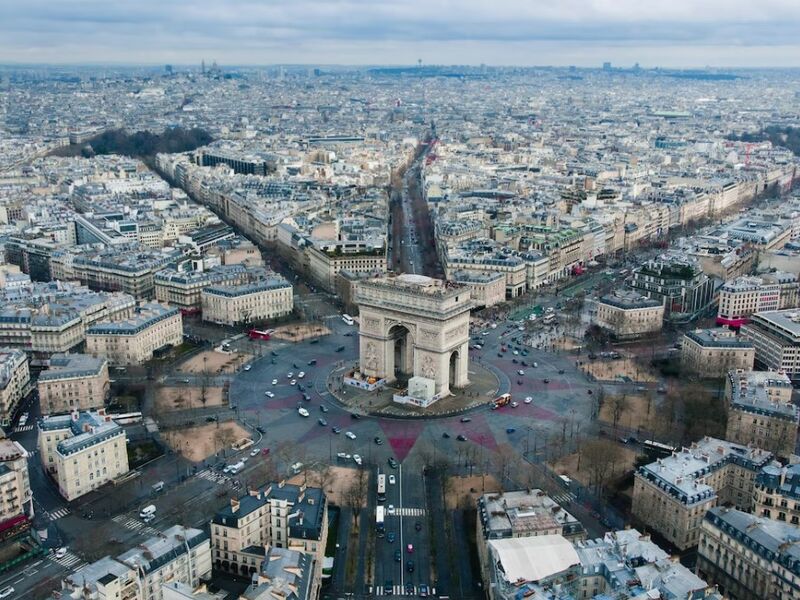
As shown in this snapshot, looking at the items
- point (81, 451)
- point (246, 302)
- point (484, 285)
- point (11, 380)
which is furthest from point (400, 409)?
point (11, 380)

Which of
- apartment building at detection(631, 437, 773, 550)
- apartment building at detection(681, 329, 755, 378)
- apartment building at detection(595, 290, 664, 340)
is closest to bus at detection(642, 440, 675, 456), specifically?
apartment building at detection(631, 437, 773, 550)

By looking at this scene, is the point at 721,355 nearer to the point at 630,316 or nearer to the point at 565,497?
the point at 630,316

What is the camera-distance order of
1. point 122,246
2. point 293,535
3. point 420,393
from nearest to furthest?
point 293,535 → point 420,393 → point 122,246

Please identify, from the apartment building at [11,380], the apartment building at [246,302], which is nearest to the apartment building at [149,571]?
the apartment building at [11,380]

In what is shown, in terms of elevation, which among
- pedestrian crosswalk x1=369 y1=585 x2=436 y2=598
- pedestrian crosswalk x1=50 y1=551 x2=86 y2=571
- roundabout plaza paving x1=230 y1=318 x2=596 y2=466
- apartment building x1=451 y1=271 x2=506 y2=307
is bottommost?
pedestrian crosswalk x1=369 y1=585 x2=436 y2=598

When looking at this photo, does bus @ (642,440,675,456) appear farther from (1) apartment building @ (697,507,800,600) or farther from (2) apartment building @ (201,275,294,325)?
(2) apartment building @ (201,275,294,325)

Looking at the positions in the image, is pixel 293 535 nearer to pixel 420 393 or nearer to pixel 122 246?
pixel 420 393

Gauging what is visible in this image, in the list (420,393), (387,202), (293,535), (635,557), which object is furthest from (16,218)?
(635,557)
